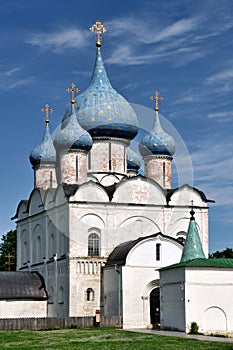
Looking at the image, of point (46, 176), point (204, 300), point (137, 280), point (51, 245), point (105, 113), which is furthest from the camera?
point (46, 176)

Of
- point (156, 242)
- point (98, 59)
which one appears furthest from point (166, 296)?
point (98, 59)

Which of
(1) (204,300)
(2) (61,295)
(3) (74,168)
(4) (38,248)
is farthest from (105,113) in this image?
(1) (204,300)

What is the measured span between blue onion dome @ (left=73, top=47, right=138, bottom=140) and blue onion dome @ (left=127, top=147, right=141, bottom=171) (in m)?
3.27

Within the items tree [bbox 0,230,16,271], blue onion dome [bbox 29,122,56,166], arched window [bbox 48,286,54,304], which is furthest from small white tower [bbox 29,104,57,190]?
tree [bbox 0,230,16,271]

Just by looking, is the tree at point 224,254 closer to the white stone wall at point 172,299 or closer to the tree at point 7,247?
the tree at point 7,247

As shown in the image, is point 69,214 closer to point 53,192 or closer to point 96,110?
point 53,192

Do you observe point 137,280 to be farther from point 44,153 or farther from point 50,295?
point 44,153

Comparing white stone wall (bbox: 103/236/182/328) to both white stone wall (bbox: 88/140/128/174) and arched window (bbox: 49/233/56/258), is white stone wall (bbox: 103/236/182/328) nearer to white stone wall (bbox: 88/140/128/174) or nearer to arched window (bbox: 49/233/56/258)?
arched window (bbox: 49/233/56/258)

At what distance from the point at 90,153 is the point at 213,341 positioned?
13.3 m

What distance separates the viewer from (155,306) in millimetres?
27078

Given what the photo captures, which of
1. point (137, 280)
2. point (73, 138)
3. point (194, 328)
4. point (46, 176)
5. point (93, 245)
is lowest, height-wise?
point (194, 328)

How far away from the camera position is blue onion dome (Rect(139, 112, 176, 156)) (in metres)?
30.8

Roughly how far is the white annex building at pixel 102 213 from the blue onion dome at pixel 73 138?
1.7 inches

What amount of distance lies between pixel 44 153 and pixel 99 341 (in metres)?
13.8
